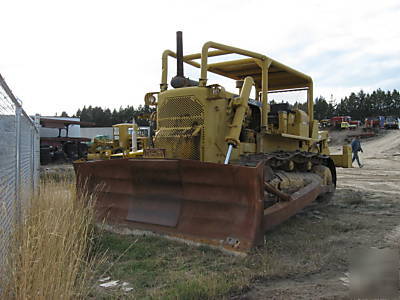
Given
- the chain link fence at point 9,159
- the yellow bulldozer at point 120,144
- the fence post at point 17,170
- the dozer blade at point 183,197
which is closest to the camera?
the chain link fence at point 9,159

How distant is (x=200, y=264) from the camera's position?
13.5 feet

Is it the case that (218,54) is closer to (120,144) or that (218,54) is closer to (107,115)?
(120,144)

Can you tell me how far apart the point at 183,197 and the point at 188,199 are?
0.09 meters

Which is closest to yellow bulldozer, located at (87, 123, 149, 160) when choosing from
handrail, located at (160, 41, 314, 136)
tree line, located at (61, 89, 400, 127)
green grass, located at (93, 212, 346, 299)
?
handrail, located at (160, 41, 314, 136)

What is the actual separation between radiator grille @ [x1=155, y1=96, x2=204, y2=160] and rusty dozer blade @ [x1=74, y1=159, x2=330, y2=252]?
765mm

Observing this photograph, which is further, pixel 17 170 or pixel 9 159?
pixel 17 170

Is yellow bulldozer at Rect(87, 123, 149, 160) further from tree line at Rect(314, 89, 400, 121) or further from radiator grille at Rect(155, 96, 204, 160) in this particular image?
tree line at Rect(314, 89, 400, 121)

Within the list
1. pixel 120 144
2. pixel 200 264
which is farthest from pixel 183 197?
pixel 120 144

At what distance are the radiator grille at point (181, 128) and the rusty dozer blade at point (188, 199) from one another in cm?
76

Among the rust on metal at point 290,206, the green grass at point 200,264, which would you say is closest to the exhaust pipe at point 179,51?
the rust on metal at point 290,206

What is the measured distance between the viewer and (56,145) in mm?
24984

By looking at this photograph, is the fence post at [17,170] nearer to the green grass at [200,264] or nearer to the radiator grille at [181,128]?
the green grass at [200,264]

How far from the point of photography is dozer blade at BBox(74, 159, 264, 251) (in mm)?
4527

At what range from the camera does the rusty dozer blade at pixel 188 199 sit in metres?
4.53
